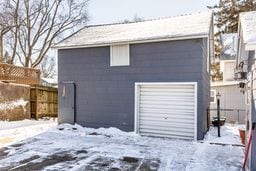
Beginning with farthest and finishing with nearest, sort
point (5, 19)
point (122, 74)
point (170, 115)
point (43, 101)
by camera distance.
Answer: point (5, 19), point (43, 101), point (122, 74), point (170, 115)

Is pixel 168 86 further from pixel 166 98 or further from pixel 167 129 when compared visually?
pixel 167 129

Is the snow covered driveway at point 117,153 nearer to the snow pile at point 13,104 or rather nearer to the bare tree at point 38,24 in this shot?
the snow pile at point 13,104

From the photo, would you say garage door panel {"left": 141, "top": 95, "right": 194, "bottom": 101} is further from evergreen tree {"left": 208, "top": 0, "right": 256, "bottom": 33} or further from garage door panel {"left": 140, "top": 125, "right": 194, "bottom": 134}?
evergreen tree {"left": 208, "top": 0, "right": 256, "bottom": 33}

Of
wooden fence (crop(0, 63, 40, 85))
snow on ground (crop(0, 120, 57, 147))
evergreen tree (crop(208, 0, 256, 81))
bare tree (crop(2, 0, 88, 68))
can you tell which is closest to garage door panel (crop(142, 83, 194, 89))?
snow on ground (crop(0, 120, 57, 147))

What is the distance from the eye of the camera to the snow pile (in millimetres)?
13227

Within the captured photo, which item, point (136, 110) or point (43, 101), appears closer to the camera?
point (136, 110)

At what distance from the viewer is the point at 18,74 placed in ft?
52.0

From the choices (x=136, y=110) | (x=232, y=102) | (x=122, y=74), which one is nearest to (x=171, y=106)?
(x=136, y=110)

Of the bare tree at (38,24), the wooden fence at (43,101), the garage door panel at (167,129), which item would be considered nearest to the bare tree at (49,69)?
the bare tree at (38,24)

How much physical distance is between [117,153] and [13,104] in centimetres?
830

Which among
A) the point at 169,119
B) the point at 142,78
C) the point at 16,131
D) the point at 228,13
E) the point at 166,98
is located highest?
the point at 228,13

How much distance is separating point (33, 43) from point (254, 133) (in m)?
→ 22.3

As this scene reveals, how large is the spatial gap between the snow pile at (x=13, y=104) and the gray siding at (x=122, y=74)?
317 centimetres

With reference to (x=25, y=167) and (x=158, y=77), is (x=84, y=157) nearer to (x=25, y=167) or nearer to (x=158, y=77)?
(x=25, y=167)
